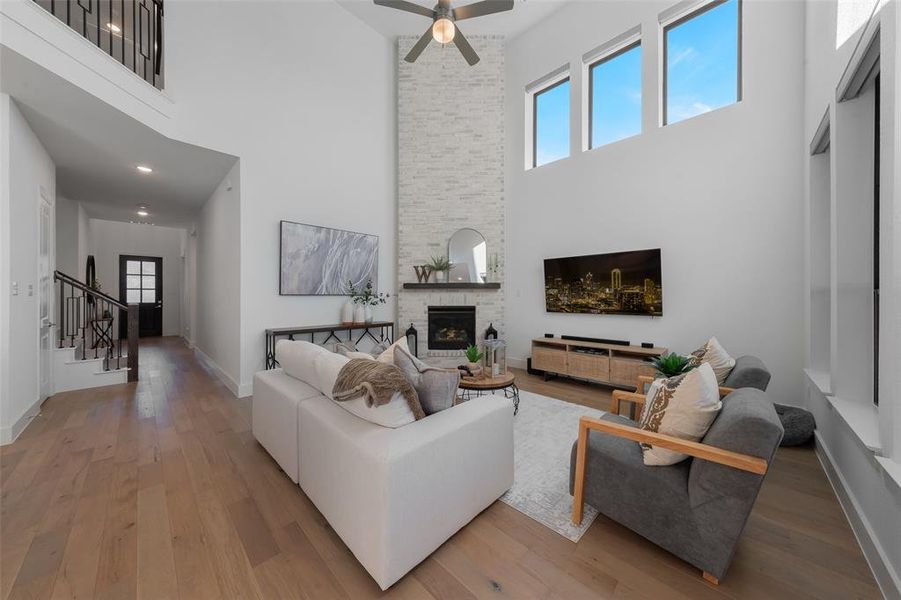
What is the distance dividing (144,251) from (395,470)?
1077cm

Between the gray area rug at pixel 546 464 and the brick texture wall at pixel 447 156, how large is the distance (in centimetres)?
239

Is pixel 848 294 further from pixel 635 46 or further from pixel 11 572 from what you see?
pixel 11 572

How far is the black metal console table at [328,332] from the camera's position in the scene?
158 inches

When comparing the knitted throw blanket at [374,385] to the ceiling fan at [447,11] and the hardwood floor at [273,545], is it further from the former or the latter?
the ceiling fan at [447,11]

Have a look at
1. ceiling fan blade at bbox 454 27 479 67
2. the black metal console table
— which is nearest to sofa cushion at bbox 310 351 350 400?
the black metal console table

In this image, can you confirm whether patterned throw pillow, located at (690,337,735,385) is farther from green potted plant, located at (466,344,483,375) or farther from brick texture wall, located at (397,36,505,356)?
brick texture wall, located at (397,36,505,356)

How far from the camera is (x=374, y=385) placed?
1.52 m

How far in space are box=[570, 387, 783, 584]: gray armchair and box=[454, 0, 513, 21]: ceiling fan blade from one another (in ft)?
11.6

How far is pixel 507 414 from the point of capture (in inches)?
75.4

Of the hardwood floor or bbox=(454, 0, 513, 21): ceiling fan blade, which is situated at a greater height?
bbox=(454, 0, 513, 21): ceiling fan blade

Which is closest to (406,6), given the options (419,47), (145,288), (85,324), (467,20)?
(419,47)

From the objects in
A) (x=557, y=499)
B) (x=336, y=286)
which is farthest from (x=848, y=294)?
(x=336, y=286)

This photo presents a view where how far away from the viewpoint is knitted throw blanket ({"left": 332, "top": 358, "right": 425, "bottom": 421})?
152cm

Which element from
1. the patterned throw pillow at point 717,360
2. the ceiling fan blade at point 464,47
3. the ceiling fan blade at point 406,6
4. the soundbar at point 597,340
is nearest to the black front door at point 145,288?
the ceiling fan blade at point 406,6
